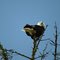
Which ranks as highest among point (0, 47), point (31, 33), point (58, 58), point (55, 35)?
point (55, 35)

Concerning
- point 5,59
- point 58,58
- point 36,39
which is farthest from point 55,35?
point 5,59

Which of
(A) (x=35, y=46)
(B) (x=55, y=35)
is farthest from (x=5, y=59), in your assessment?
(B) (x=55, y=35)

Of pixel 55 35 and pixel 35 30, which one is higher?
pixel 55 35

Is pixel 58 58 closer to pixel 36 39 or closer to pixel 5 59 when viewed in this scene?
pixel 36 39

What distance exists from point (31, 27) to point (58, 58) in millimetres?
2730

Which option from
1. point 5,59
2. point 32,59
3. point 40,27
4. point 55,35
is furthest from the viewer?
point 55,35

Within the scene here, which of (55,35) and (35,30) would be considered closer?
(35,30)

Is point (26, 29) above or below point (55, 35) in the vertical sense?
below

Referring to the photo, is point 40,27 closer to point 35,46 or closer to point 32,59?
point 35,46

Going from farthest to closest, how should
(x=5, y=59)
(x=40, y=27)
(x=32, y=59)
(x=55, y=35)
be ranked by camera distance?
(x=55, y=35)
(x=40, y=27)
(x=32, y=59)
(x=5, y=59)

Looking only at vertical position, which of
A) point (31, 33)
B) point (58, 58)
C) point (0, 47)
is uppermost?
point (31, 33)

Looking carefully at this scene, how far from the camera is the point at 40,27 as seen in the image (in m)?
0.96

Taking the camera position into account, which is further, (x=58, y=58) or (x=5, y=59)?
(x=58, y=58)

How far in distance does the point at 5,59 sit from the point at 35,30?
38cm
